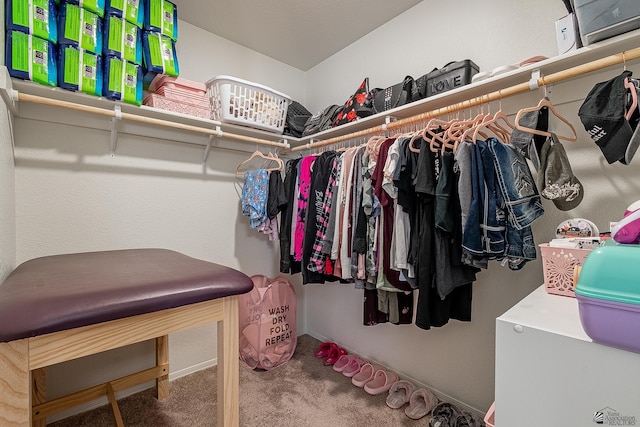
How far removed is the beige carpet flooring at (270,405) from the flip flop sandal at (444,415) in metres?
0.06

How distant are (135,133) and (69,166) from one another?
353 mm

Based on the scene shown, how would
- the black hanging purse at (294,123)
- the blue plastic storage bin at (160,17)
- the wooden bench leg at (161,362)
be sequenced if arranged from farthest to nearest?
the black hanging purse at (294,123), the wooden bench leg at (161,362), the blue plastic storage bin at (160,17)

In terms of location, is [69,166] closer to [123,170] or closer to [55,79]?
[123,170]

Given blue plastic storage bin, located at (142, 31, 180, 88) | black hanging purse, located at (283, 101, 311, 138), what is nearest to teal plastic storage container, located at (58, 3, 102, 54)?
blue plastic storage bin, located at (142, 31, 180, 88)

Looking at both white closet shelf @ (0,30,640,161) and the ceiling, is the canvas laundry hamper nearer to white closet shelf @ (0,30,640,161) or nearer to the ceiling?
white closet shelf @ (0,30,640,161)

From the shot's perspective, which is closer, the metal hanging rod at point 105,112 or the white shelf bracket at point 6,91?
the white shelf bracket at point 6,91

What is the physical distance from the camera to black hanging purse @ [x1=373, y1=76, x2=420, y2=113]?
1.44m

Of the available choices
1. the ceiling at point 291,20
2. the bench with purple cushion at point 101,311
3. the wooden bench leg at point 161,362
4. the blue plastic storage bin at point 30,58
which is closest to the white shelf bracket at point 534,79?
the ceiling at point 291,20

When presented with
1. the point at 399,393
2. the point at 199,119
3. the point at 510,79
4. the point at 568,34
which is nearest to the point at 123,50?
the point at 199,119

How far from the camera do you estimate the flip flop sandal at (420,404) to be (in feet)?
4.63

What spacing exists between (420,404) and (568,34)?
69.2 inches

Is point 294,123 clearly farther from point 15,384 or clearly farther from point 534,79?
point 15,384

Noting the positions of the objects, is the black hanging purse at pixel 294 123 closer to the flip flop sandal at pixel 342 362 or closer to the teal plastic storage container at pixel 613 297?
the flip flop sandal at pixel 342 362

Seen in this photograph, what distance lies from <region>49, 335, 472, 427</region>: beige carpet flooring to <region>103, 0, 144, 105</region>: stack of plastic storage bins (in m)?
1.58
